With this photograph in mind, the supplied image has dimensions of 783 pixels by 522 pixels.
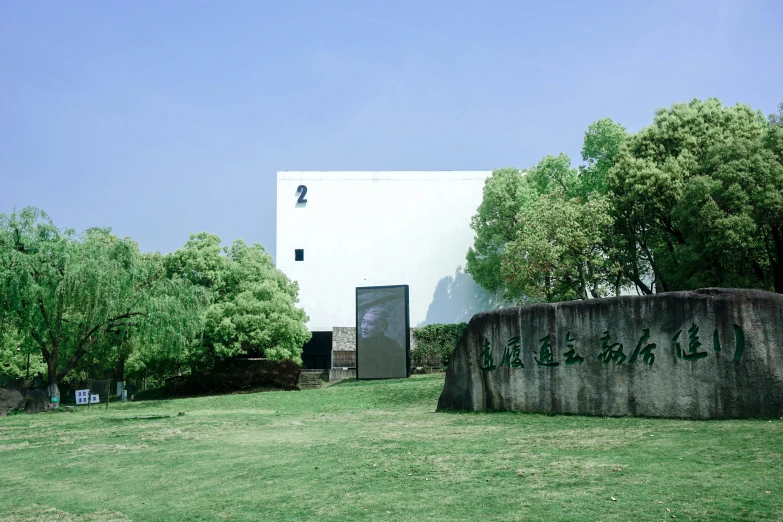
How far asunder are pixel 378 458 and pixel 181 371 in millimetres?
27928

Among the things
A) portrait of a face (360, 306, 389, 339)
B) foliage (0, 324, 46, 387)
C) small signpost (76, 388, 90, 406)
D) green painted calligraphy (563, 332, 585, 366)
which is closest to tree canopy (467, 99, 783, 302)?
portrait of a face (360, 306, 389, 339)

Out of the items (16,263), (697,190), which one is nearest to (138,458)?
(16,263)

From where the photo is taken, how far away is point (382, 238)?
124 feet

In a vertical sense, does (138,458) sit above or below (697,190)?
below

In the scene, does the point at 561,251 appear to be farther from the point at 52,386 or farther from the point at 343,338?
the point at 52,386

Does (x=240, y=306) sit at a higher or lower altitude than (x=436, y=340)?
higher

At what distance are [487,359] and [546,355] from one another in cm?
116

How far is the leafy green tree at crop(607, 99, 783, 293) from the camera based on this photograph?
1800 centimetres

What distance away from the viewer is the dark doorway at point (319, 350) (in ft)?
126

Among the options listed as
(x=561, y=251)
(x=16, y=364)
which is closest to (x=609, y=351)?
(x=561, y=251)

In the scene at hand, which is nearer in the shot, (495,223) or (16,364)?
(495,223)

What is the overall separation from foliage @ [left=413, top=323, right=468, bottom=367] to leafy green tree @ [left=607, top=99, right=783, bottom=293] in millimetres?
9014

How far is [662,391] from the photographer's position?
10.1 meters

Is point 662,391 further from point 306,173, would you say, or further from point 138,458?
point 306,173
